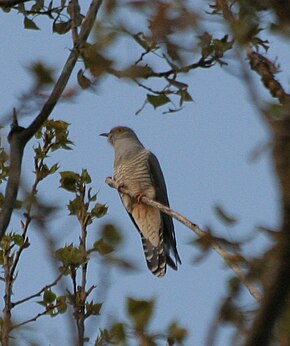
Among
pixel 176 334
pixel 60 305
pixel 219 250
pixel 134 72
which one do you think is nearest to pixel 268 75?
pixel 134 72

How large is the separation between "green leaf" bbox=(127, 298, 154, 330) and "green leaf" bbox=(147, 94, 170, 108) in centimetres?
113

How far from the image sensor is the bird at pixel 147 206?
7270mm

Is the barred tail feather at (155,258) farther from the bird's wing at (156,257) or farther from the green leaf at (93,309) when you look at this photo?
the green leaf at (93,309)

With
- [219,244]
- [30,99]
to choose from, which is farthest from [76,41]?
[219,244]

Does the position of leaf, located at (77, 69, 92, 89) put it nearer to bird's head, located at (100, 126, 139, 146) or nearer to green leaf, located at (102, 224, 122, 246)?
green leaf, located at (102, 224, 122, 246)

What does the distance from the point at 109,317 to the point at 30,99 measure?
56cm

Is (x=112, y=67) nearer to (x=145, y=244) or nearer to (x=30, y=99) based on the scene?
(x=30, y=99)

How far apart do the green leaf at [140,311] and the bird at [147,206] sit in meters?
5.73

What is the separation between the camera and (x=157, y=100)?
2393 millimetres

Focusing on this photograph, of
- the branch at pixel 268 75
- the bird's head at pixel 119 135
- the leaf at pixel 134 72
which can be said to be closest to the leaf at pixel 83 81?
the leaf at pixel 134 72

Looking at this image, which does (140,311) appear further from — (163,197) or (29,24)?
(163,197)

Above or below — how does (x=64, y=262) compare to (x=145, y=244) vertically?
below

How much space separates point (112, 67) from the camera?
5.21 feet

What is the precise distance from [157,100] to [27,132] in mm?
464
